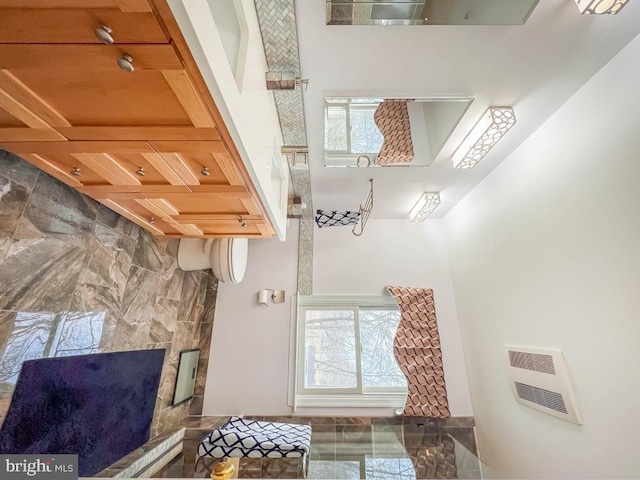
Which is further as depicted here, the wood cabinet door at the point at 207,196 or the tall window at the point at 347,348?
the tall window at the point at 347,348

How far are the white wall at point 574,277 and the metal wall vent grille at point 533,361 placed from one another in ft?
0.29

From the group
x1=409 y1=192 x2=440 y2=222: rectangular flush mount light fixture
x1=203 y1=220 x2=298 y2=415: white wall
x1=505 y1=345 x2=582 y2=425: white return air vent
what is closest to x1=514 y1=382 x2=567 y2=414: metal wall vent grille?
x1=505 y1=345 x2=582 y2=425: white return air vent

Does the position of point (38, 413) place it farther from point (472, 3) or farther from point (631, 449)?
point (631, 449)

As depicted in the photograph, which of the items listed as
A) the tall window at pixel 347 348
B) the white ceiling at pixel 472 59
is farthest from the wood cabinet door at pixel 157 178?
the tall window at pixel 347 348

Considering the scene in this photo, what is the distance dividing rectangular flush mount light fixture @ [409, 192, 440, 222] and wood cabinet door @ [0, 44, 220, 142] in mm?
1962

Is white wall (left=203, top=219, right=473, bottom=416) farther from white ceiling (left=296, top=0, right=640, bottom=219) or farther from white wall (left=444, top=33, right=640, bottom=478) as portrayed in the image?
white ceiling (left=296, top=0, right=640, bottom=219)

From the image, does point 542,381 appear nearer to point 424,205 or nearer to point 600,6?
point 424,205

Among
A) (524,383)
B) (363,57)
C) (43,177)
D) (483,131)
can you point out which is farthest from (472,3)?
(524,383)

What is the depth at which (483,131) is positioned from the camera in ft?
4.72

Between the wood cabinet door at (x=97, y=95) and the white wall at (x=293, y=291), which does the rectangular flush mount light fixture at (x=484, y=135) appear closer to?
the white wall at (x=293, y=291)

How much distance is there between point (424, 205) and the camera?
7.47ft

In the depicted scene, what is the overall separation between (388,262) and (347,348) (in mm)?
994

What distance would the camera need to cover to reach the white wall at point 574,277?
1069mm

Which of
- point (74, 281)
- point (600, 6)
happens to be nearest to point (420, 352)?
point (600, 6)
